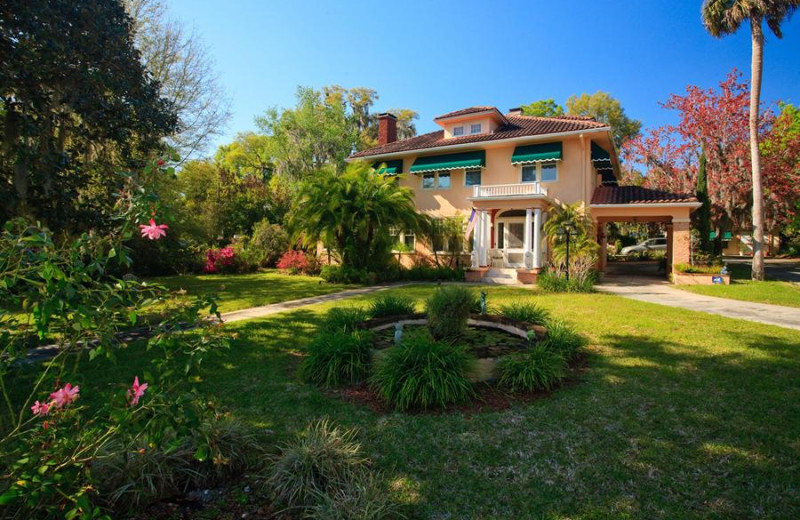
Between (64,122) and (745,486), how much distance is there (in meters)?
14.5

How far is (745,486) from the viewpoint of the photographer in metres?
3.20

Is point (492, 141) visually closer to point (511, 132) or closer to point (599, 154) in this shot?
point (511, 132)

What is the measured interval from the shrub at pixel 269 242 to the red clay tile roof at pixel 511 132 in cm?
679

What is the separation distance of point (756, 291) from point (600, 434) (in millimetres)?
14395

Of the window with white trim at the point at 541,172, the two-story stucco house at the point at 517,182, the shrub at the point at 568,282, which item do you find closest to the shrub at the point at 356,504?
the shrub at the point at 568,282

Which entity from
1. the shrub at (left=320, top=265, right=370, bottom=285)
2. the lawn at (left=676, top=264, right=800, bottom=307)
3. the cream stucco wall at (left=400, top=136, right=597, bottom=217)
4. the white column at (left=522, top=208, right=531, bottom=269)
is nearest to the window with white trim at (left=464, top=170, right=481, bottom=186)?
the cream stucco wall at (left=400, top=136, right=597, bottom=217)

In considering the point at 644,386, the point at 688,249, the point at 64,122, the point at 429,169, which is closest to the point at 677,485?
the point at 644,386

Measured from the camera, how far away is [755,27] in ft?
57.6

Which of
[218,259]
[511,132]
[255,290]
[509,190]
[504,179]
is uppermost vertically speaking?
[511,132]

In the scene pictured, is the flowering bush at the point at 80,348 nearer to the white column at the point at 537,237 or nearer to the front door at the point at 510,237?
the white column at the point at 537,237

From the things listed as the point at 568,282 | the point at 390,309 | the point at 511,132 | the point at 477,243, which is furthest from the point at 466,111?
the point at 390,309

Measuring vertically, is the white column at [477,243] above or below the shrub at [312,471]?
above

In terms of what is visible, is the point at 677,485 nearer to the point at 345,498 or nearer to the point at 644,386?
the point at 644,386

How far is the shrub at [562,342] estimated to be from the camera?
234 inches
